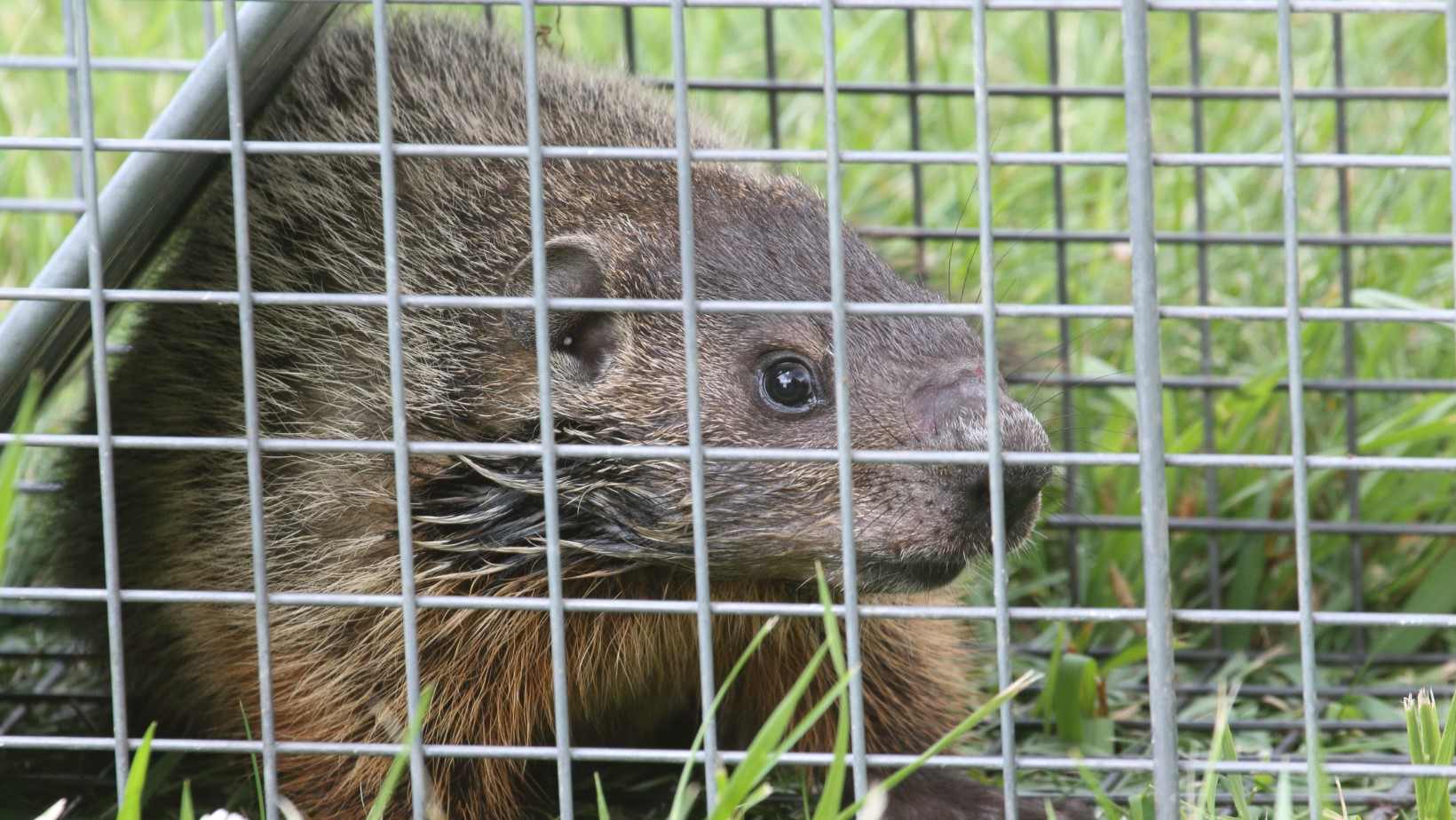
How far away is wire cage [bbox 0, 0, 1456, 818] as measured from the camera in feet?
7.99

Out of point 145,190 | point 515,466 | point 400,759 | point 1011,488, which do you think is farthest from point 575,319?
point 400,759

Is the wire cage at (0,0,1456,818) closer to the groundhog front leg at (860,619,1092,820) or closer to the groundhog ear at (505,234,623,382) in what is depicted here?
the groundhog front leg at (860,619,1092,820)

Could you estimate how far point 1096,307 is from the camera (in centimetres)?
235

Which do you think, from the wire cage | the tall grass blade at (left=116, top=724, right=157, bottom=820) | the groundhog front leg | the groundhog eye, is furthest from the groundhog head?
the tall grass blade at (left=116, top=724, right=157, bottom=820)

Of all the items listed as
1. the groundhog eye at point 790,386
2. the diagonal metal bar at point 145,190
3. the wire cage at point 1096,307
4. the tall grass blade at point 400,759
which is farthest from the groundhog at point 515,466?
the tall grass blade at point 400,759

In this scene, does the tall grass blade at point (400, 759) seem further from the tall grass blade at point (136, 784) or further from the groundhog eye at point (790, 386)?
the groundhog eye at point (790, 386)

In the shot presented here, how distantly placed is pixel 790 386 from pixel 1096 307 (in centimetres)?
99

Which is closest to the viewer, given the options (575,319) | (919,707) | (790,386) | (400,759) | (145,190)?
(400,759)

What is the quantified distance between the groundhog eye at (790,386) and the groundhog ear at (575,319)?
38 cm

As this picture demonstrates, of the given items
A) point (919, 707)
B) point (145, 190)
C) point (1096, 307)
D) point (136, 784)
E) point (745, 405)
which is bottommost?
point (919, 707)

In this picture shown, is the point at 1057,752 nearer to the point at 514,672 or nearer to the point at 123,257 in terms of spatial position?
the point at 514,672

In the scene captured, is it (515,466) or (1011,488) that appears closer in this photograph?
(1011,488)

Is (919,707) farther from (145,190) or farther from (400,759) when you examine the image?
(145,190)

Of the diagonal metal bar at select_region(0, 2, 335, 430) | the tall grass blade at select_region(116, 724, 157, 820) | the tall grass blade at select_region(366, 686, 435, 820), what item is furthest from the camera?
the diagonal metal bar at select_region(0, 2, 335, 430)
